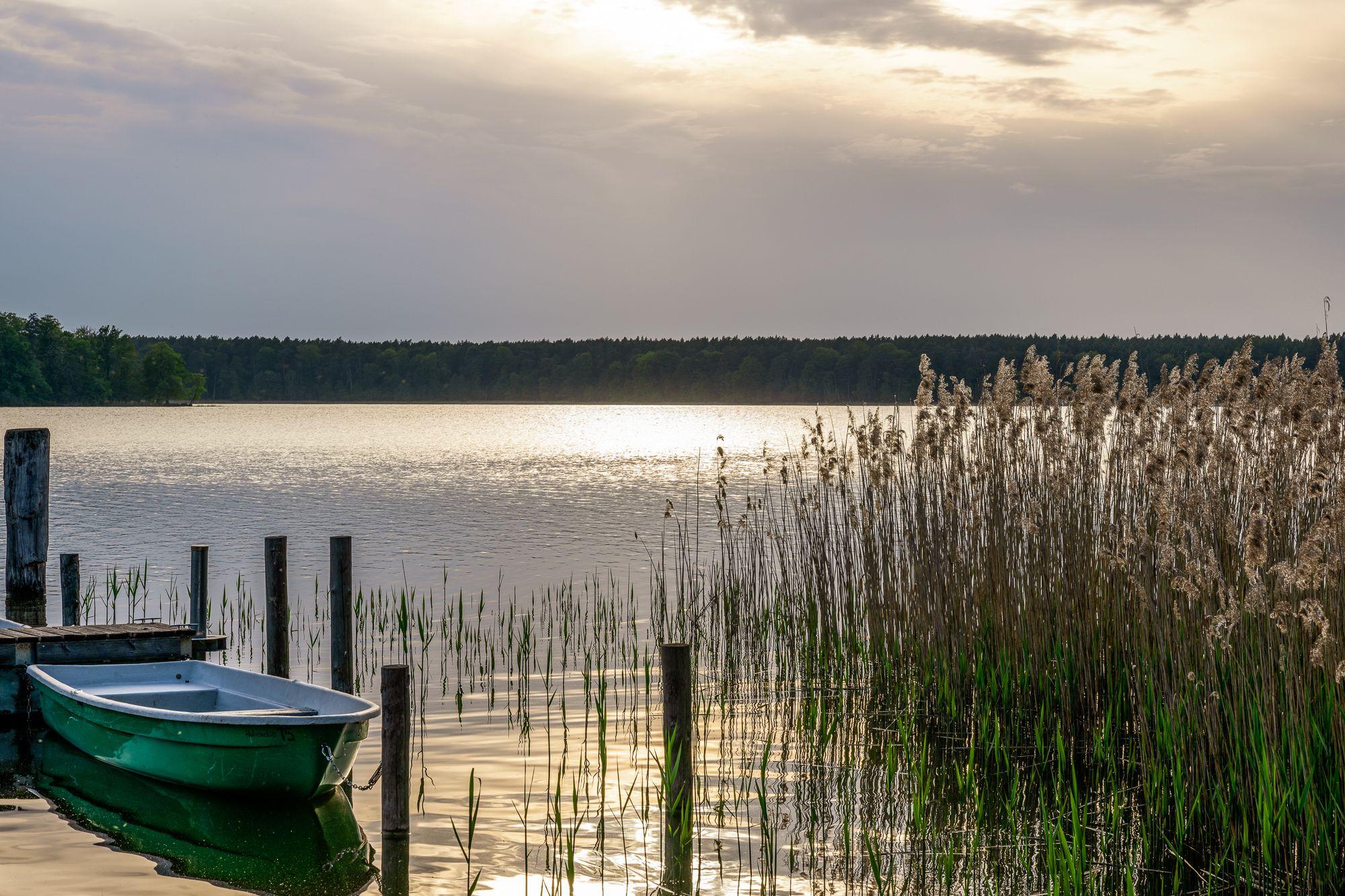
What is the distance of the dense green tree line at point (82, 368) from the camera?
107 meters

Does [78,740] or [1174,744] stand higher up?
[1174,744]

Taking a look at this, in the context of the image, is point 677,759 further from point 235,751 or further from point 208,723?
point 208,723

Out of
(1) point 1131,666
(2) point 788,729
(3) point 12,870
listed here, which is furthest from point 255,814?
(1) point 1131,666

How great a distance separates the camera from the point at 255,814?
826 centimetres

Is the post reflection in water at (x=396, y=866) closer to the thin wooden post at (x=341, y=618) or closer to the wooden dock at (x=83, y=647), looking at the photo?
the thin wooden post at (x=341, y=618)

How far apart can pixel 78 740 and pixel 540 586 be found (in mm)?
10183

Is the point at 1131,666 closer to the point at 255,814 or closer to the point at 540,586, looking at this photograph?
the point at 255,814

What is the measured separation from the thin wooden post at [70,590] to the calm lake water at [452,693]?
66.5 inches

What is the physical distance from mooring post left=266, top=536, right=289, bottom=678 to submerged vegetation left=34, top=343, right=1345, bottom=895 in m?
1.37

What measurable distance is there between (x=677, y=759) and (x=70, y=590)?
9411 millimetres

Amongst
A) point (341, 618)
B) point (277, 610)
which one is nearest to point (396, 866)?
point (341, 618)

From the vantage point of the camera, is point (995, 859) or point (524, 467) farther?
point (524, 467)

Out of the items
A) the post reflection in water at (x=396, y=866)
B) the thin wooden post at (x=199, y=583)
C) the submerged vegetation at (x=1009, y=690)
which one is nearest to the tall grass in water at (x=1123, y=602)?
the submerged vegetation at (x=1009, y=690)

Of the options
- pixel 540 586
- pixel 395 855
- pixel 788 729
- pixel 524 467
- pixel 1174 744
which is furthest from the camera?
pixel 524 467
